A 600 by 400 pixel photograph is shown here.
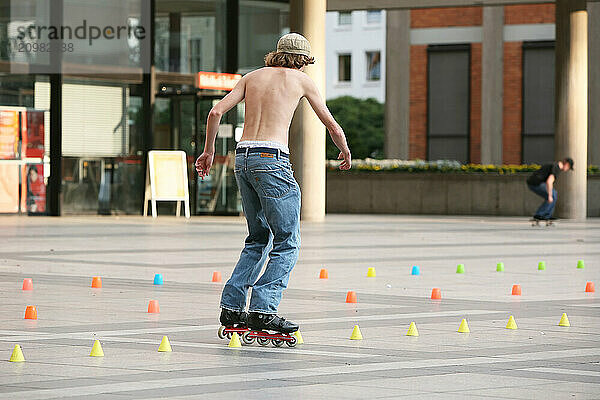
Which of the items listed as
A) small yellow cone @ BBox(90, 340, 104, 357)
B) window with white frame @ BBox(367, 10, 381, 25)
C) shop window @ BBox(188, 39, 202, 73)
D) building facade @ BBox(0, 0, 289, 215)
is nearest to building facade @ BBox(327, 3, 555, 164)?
building facade @ BBox(0, 0, 289, 215)

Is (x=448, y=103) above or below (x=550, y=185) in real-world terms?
above

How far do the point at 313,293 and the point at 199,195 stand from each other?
1700cm

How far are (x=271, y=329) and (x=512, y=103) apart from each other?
1358 inches

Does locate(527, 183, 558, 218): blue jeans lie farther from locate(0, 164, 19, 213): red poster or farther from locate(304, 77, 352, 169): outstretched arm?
locate(304, 77, 352, 169): outstretched arm

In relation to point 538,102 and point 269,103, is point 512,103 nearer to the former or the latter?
point 538,102

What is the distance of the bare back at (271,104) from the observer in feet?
24.8

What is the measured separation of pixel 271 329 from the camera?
7367 mm

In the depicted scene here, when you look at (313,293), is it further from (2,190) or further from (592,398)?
(2,190)

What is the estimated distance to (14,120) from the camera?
2517 centimetres

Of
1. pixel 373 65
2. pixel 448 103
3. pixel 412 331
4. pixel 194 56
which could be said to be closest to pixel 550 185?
pixel 194 56

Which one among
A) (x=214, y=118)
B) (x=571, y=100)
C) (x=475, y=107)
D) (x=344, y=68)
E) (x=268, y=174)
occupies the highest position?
→ (x=344, y=68)

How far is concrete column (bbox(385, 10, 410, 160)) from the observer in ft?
138

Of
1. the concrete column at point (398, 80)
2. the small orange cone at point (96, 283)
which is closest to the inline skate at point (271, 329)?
the small orange cone at point (96, 283)

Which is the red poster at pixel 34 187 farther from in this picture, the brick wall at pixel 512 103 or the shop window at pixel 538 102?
the shop window at pixel 538 102
